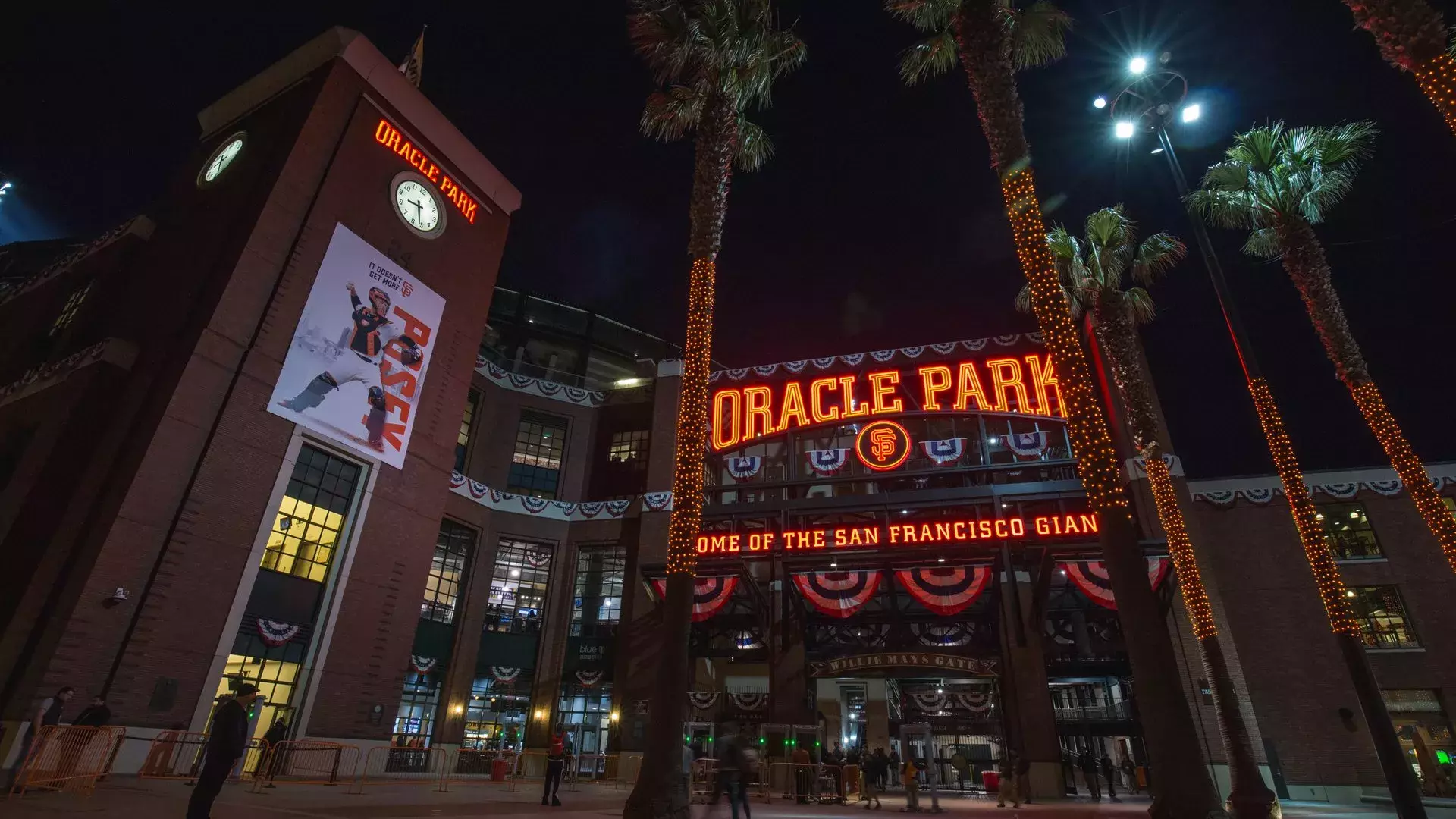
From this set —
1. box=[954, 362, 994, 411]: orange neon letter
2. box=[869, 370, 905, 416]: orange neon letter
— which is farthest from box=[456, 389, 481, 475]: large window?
box=[954, 362, 994, 411]: orange neon letter

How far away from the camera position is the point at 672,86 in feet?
50.9

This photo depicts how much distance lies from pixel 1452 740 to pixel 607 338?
46439 millimetres

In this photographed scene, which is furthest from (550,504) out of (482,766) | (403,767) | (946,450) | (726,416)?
(946,450)

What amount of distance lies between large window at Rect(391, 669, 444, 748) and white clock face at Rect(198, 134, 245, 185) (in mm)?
21118

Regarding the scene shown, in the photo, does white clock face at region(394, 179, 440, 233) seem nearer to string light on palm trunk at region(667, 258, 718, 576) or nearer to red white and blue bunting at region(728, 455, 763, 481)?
red white and blue bunting at region(728, 455, 763, 481)

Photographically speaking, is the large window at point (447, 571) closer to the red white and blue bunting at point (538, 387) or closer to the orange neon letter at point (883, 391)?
the red white and blue bunting at point (538, 387)

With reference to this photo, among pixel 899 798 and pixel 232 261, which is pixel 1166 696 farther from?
pixel 232 261

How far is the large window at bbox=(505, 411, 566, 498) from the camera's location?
108ft

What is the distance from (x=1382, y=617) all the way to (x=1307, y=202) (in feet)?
61.1

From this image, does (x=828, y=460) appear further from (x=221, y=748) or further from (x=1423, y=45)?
(x=221, y=748)

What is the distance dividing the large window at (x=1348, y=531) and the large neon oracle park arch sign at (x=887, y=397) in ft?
38.9

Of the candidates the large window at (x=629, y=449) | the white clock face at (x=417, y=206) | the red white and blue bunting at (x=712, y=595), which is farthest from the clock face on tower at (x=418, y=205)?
the red white and blue bunting at (x=712, y=595)

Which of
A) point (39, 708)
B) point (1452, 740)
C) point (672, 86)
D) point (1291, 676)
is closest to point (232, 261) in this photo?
point (39, 708)

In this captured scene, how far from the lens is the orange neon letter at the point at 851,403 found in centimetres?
3005
